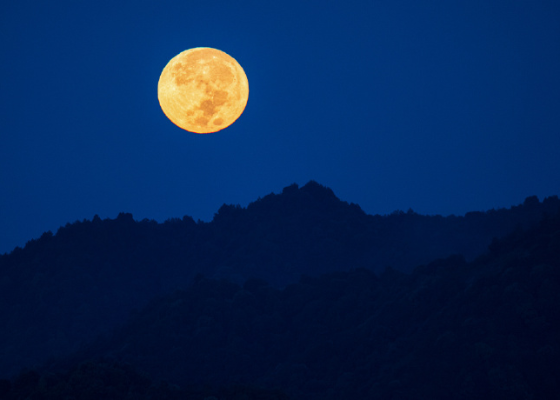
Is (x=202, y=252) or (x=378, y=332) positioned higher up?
(x=202, y=252)

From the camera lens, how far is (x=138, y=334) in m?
61.7

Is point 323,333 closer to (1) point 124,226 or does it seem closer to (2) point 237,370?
(2) point 237,370

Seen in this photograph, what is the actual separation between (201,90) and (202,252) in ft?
197

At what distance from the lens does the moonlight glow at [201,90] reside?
122 feet

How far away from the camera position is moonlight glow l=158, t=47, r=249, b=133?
122 ft

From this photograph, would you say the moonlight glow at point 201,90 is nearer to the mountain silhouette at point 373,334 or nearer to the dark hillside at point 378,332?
the mountain silhouette at point 373,334

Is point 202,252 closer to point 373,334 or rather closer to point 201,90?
point 373,334

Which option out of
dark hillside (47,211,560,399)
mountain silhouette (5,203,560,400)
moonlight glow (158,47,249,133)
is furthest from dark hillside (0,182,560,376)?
moonlight glow (158,47,249,133)

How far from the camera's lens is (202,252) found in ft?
312

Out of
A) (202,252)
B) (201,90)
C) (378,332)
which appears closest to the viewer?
(201,90)

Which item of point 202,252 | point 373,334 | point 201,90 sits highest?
point 202,252

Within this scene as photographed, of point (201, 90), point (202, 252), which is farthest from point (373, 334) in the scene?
point (202, 252)

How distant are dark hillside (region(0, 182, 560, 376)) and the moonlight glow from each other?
146 ft

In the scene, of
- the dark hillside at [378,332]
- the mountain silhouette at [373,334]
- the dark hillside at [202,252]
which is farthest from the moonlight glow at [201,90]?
the dark hillside at [202,252]
